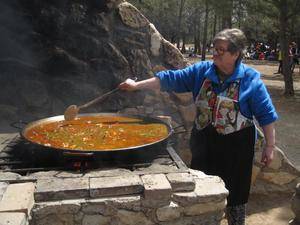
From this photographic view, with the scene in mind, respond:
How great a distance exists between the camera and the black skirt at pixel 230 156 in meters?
3.20

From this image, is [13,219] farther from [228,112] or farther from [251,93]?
[251,93]

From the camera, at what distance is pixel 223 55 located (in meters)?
3.02

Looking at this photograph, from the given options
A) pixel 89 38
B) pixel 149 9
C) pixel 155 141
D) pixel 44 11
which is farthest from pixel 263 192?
pixel 149 9

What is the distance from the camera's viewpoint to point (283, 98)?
40.9 feet

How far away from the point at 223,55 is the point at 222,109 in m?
0.41

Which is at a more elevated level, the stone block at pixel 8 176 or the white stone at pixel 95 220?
the stone block at pixel 8 176

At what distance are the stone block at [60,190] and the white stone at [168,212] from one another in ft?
1.80

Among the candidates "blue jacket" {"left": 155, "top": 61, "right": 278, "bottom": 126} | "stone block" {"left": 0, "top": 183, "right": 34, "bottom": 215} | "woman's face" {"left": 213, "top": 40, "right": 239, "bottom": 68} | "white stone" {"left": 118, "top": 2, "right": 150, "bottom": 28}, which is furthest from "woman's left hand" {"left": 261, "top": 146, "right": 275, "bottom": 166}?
"white stone" {"left": 118, "top": 2, "right": 150, "bottom": 28}

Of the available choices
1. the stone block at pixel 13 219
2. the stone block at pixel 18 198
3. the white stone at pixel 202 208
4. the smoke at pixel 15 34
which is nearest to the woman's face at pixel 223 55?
the white stone at pixel 202 208

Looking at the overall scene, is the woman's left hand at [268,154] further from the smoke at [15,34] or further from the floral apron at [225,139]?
the smoke at [15,34]

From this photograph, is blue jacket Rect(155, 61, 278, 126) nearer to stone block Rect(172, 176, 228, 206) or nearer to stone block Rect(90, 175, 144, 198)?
stone block Rect(172, 176, 228, 206)

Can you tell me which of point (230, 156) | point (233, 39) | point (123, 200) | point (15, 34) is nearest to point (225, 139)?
Result: point (230, 156)

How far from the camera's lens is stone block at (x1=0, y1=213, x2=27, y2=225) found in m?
2.43

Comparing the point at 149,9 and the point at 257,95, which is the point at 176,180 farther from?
the point at 149,9
